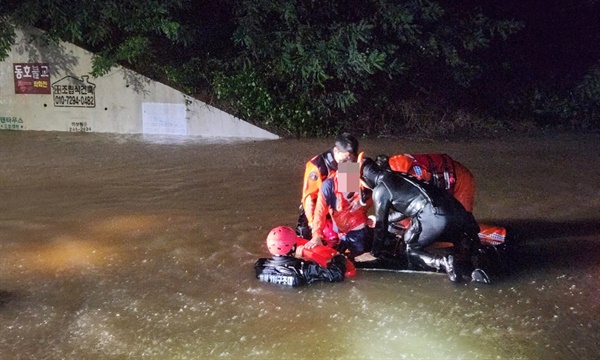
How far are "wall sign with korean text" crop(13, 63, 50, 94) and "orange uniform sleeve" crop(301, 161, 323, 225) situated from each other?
10082 millimetres

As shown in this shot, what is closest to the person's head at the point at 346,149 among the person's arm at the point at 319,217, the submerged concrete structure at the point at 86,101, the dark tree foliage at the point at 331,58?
the person's arm at the point at 319,217

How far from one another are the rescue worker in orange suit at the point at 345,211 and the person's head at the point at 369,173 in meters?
0.06

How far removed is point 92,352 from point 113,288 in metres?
1.15

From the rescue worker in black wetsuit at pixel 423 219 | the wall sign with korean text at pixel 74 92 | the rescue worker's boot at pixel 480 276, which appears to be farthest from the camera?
the wall sign with korean text at pixel 74 92

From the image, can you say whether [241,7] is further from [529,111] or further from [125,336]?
[125,336]

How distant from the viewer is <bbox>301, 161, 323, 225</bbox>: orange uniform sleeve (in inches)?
232

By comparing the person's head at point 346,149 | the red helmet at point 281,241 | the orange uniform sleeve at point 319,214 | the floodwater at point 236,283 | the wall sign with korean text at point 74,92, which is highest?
the wall sign with korean text at point 74,92

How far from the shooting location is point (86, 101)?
46.5ft

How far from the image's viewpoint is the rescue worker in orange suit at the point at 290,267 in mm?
5469

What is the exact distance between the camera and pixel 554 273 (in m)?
5.71

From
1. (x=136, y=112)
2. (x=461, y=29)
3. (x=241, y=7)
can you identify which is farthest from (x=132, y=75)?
(x=461, y=29)

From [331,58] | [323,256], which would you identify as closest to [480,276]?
[323,256]

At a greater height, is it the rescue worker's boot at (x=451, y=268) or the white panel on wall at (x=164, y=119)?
the white panel on wall at (x=164, y=119)

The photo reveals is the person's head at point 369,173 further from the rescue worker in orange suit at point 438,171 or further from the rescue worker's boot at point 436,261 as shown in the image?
the rescue worker's boot at point 436,261
